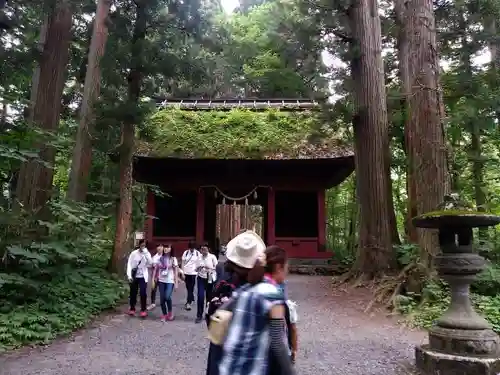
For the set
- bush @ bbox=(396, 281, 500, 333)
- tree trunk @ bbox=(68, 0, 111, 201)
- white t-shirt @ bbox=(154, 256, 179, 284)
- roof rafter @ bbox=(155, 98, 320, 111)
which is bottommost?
bush @ bbox=(396, 281, 500, 333)

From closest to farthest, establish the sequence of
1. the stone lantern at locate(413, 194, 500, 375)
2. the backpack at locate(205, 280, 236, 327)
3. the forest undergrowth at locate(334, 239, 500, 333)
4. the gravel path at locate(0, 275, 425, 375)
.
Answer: the backpack at locate(205, 280, 236, 327)
the stone lantern at locate(413, 194, 500, 375)
the gravel path at locate(0, 275, 425, 375)
the forest undergrowth at locate(334, 239, 500, 333)

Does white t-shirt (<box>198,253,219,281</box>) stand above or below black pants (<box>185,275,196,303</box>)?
above

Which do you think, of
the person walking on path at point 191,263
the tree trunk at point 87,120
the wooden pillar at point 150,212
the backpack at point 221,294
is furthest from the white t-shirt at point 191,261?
the wooden pillar at point 150,212

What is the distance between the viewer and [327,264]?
15.2 m

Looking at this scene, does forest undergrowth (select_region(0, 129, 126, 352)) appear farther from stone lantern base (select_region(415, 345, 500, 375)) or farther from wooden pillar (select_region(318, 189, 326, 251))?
wooden pillar (select_region(318, 189, 326, 251))

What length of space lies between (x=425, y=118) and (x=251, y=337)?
25.2 feet

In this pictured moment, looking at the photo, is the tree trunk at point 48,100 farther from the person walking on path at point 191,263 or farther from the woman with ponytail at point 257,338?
the woman with ponytail at point 257,338

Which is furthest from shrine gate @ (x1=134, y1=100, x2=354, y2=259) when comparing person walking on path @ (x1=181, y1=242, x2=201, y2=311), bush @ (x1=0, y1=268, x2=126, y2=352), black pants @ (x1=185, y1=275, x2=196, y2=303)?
person walking on path @ (x1=181, y1=242, x2=201, y2=311)

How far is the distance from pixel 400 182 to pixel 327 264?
6631mm

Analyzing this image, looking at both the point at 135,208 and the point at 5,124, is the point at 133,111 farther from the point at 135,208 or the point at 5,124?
the point at 135,208

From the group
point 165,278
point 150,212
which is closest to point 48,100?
point 165,278

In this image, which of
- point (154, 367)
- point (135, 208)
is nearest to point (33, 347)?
point (154, 367)

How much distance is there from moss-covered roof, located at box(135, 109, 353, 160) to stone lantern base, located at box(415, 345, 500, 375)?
9.54 metres

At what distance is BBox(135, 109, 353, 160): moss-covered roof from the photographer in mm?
14648
